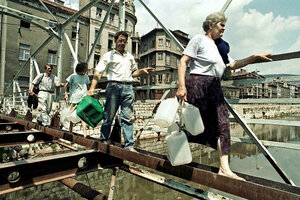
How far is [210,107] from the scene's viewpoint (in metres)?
1.72

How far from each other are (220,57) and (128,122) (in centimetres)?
148

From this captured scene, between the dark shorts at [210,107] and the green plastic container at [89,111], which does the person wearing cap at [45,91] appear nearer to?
the green plastic container at [89,111]

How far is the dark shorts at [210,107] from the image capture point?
1.67 metres

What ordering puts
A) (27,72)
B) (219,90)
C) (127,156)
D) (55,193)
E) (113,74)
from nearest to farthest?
(219,90), (127,156), (113,74), (55,193), (27,72)

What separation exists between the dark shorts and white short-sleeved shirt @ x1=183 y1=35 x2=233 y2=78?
0.21 feet

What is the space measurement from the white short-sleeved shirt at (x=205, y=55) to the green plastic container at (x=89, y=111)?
1495mm

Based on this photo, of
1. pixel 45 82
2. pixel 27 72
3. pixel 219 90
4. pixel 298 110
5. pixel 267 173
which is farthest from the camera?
pixel 298 110

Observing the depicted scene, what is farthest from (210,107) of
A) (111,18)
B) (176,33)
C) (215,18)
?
(176,33)

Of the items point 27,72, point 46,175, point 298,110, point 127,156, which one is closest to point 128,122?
point 127,156

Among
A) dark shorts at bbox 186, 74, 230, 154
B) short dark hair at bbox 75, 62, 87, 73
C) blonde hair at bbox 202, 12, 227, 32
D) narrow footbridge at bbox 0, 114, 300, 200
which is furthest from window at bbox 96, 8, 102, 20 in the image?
dark shorts at bbox 186, 74, 230, 154

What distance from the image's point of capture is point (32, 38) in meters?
18.4

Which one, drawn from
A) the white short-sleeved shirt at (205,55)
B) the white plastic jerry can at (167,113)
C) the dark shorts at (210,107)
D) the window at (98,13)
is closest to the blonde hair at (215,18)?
the white short-sleeved shirt at (205,55)

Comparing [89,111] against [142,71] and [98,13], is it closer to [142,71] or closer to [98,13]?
[142,71]

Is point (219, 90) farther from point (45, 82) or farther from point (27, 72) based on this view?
point (27, 72)
